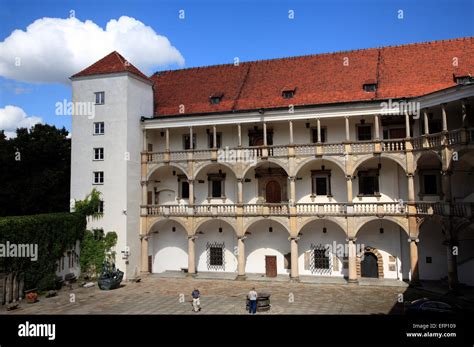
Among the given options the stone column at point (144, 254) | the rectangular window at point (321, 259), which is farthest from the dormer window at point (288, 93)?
the stone column at point (144, 254)

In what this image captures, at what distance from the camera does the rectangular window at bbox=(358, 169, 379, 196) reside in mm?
29781

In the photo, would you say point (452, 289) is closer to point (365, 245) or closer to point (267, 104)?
Result: point (365, 245)

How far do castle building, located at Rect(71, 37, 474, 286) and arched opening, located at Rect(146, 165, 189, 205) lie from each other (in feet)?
0.29

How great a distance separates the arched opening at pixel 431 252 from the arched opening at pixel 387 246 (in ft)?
3.07

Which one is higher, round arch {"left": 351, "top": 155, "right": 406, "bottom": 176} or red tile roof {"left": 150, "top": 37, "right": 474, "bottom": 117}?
red tile roof {"left": 150, "top": 37, "right": 474, "bottom": 117}

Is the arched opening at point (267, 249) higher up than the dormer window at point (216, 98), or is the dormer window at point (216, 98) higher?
the dormer window at point (216, 98)

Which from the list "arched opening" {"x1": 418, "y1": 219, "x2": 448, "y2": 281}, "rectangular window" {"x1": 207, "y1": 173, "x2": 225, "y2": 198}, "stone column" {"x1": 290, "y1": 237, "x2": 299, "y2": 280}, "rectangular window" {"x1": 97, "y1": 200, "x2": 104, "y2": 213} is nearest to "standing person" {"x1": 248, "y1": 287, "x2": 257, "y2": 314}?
"stone column" {"x1": 290, "y1": 237, "x2": 299, "y2": 280}

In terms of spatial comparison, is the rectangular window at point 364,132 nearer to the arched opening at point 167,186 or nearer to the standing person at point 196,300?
the arched opening at point 167,186

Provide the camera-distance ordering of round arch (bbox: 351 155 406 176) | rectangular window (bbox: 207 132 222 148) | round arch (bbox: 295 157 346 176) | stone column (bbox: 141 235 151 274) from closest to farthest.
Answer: round arch (bbox: 351 155 406 176), round arch (bbox: 295 157 346 176), stone column (bbox: 141 235 151 274), rectangular window (bbox: 207 132 222 148)

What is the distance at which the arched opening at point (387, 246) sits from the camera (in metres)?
29.1

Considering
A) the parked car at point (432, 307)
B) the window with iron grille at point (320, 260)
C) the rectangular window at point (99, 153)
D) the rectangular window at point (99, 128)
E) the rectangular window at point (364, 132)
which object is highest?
A: the rectangular window at point (99, 128)

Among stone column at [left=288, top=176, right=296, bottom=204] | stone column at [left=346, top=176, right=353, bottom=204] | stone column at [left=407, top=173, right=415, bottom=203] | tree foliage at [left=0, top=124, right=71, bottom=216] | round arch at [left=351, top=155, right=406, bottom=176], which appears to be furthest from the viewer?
tree foliage at [left=0, top=124, right=71, bottom=216]

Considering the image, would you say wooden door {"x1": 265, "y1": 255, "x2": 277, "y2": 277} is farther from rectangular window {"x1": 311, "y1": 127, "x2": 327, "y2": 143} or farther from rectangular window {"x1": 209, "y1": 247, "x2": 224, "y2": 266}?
rectangular window {"x1": 311, "y1": 127, "x2": 327, "y2": 143}

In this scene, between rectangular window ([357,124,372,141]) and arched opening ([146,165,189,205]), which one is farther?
arched opening ([146,165,189,205])
